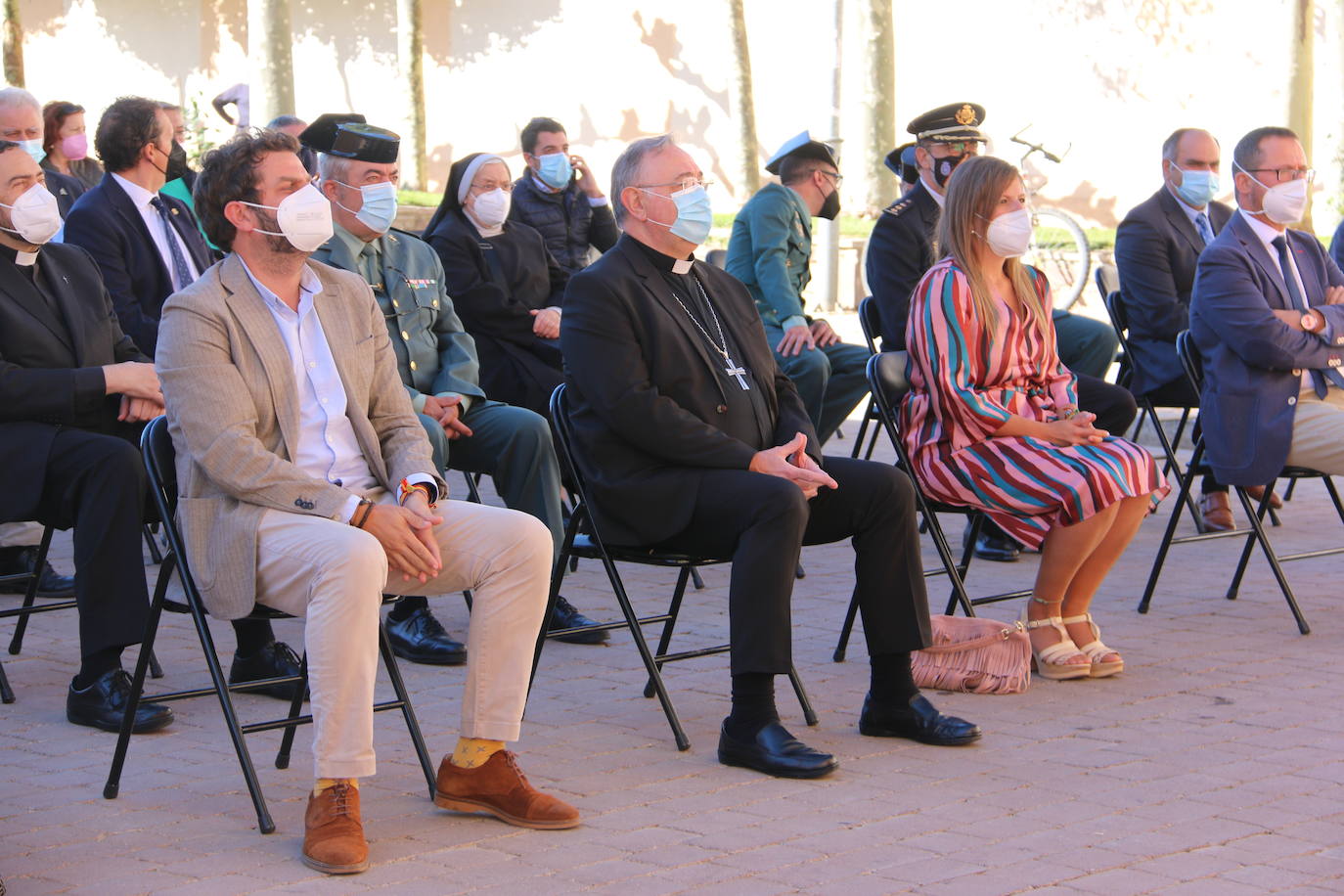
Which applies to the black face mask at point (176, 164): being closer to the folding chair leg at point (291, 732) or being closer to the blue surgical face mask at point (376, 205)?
the blue surgical face mask at point (376, 205)

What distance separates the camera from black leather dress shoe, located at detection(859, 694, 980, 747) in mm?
4875

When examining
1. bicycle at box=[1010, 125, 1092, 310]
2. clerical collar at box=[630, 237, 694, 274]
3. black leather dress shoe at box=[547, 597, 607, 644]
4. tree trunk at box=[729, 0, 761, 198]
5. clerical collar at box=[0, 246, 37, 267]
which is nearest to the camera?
clerical collar at box=[630, 237, 694, 274]

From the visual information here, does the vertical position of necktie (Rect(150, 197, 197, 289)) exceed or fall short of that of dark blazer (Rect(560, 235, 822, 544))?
it exceeds it

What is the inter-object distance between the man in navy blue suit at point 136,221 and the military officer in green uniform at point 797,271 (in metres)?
2.59

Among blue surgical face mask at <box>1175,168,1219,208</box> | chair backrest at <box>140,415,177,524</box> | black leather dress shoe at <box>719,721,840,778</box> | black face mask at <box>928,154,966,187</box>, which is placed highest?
black face mask at <box>928,154,966,187</box>

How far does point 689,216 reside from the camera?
5.18 m

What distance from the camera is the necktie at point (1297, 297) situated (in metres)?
6.57

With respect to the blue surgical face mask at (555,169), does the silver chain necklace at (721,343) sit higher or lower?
lower

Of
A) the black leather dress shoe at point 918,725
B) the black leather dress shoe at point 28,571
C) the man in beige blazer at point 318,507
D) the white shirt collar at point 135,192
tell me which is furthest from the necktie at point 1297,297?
the black leather dress shoe at point 28,571

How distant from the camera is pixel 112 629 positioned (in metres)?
5.00

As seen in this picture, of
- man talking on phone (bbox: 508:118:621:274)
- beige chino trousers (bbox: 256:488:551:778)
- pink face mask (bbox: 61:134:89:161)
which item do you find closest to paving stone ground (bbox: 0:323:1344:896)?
beige chino trousers (bbox: 256:488:551:778)

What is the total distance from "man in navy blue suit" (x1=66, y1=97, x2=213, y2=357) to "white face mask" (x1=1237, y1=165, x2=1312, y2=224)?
13.8 feet

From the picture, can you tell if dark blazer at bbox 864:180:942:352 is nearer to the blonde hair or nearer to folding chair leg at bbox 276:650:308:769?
the blonde hair

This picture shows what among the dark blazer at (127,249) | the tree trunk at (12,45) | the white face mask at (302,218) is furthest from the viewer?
the tree trunk at (12,45)
